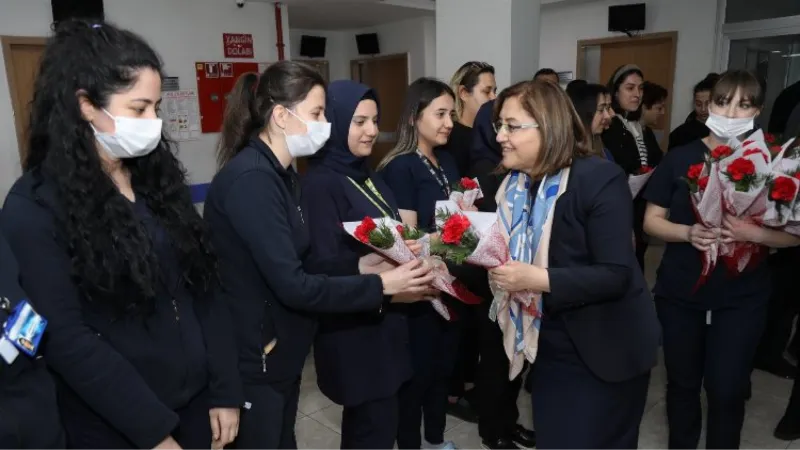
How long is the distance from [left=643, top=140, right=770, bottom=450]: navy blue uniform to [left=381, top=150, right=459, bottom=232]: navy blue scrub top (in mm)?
904

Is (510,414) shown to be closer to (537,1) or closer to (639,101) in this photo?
(639,101)

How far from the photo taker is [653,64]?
6.90 metres

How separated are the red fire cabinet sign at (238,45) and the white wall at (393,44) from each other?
→ 9.31ft

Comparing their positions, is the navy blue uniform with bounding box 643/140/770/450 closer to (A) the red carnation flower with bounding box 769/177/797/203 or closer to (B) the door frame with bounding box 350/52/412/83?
(A) the red carnation flower with bounding box 769/177/797/203

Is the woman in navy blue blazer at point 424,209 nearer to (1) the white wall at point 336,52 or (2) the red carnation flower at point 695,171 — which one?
(2) the red carnation flower at point 695,171

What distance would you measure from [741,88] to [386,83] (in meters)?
7.57

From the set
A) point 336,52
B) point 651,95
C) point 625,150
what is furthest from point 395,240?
point 336,52

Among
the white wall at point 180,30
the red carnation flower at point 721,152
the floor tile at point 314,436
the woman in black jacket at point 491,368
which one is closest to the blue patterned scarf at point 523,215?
the woman in black jacket at point 491,368

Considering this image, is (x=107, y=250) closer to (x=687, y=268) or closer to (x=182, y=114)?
(x=687, y=268)

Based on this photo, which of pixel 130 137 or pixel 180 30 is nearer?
pixel 130 137

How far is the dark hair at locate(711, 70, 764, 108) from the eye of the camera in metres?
2.19

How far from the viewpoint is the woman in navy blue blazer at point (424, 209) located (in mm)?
2311

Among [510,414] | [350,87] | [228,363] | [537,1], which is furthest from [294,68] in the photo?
[537,1]

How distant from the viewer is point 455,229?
156 centimetres
